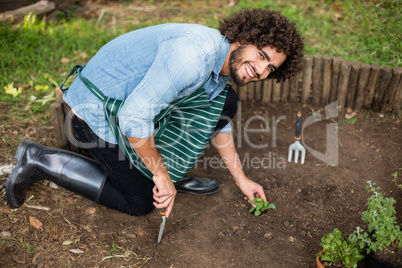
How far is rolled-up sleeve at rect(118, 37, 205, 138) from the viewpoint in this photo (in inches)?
73.0

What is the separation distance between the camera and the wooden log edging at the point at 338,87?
3291 millimetres

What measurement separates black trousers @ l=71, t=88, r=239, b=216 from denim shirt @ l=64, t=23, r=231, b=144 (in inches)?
3.3

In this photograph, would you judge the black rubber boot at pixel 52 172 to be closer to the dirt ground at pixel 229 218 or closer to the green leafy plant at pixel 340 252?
the dirt ground at pixel 229 218

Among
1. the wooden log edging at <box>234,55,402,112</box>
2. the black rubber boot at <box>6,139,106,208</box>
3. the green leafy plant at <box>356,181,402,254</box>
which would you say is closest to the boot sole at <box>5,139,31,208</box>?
the black rubber boot at <box>6,139,106,208</box>

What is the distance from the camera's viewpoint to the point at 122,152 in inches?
95.8

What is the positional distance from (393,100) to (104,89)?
2464 mm

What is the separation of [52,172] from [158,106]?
1087mm

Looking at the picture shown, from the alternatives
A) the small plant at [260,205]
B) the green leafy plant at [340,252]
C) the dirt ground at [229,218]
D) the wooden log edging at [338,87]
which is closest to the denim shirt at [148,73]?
the dirt ground at [229,218]

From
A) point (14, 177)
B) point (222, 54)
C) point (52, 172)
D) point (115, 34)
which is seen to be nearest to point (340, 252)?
point (222, 54)

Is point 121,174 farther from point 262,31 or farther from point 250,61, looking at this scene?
point 262,31

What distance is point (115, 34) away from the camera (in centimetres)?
459

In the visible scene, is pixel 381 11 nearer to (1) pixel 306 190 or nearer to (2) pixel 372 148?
(2) pixel 372 148

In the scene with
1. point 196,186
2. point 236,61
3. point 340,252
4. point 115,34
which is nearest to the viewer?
point 340,252

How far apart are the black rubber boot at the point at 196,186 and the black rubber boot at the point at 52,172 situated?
58 cm
